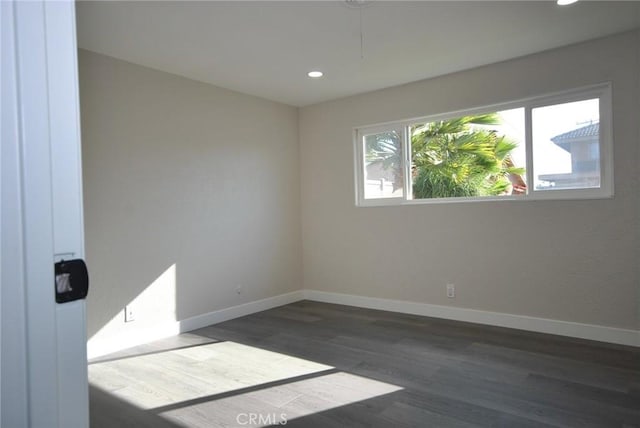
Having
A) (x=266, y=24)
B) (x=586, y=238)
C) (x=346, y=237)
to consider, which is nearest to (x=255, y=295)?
(x=346, y=237)

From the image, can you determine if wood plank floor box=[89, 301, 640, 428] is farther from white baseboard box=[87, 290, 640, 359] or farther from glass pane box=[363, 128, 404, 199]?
glass pane box=[363, 128, 404, 199]

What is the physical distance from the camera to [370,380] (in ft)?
8.55

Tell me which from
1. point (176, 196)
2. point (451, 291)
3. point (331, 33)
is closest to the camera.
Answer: point (331, 33)

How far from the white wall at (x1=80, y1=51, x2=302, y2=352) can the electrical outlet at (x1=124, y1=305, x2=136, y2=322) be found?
36 millimetres

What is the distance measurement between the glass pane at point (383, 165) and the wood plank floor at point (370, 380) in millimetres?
1560

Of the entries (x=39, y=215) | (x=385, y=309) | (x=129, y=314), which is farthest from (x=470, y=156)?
(x=39, y=215)

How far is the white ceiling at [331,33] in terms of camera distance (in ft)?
8.60

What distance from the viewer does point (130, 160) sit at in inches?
136

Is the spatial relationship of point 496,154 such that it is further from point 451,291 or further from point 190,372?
point 190,372

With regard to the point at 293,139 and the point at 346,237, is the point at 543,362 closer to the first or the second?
the point at 346,237

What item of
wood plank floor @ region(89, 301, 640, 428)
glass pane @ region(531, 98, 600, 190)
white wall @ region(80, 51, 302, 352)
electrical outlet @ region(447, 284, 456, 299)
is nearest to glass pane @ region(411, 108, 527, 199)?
glass pane @ region(531, 98, 600, 190)

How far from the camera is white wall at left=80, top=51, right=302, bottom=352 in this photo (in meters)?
3.25

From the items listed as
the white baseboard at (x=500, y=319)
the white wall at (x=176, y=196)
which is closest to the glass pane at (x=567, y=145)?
the white baseboard at (x=500, y=319)

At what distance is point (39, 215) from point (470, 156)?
4.00 metres
